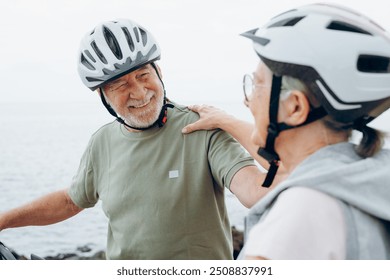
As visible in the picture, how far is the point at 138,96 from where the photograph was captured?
349 centimetres

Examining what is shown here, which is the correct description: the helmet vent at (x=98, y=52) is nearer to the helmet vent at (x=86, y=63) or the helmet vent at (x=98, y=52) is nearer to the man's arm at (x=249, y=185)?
the helmet vent at (x=86, y=63)

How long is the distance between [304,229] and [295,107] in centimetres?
51

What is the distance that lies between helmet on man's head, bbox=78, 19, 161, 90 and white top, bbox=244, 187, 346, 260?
196cm

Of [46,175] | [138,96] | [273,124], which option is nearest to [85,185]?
[138,96]

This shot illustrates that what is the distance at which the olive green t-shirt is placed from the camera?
10.7 feet

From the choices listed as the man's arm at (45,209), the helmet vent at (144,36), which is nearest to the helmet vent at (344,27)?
the helmet vent at (144,36)

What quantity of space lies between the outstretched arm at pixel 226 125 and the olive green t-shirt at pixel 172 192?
1.9 inches

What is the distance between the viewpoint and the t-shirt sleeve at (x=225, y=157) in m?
3.09

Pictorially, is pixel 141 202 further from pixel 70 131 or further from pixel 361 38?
pixel 70 131

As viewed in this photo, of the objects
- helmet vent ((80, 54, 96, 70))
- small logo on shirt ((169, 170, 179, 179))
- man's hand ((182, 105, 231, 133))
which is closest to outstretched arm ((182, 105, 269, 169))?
man's hand ((182, 105, 231, 133))

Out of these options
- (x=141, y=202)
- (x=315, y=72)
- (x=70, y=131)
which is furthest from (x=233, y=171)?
(x=70, y=131)

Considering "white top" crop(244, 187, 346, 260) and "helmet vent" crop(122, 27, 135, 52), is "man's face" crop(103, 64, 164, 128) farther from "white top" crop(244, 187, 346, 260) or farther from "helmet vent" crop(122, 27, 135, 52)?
"white top" crop(244, 187, 346, 260)

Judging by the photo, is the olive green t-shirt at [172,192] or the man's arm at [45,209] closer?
the olive green t-shirt at [172,192]

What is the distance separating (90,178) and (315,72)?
2.15 metres
